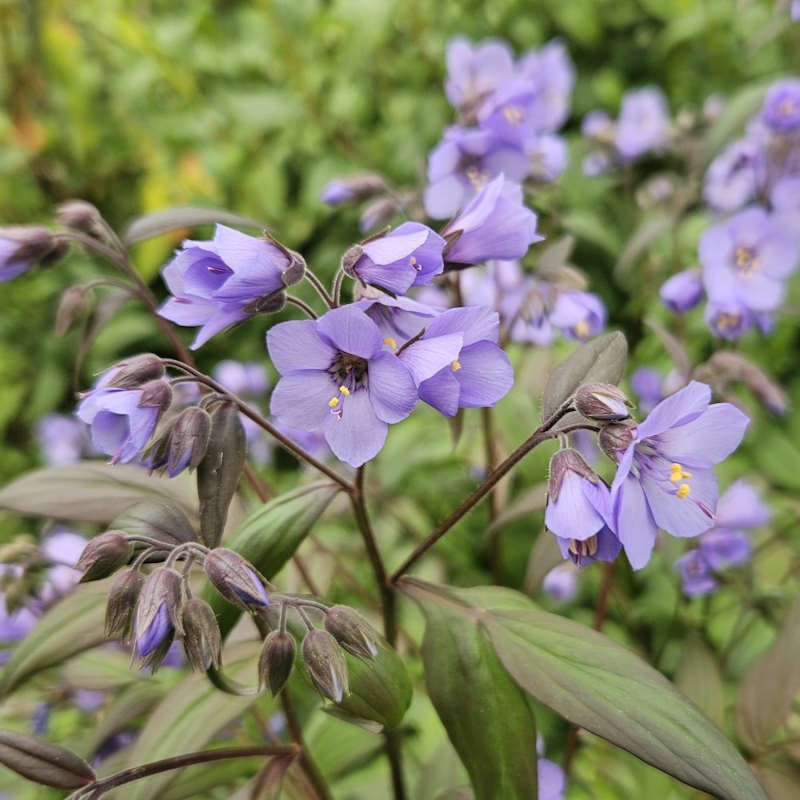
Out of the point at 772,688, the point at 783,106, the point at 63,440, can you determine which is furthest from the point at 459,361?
the point at 63,440

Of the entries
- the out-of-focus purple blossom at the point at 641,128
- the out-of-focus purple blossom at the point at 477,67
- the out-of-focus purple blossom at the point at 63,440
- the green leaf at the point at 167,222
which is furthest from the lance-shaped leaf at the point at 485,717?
the out-of-focus purple blossom at the point at 63,440

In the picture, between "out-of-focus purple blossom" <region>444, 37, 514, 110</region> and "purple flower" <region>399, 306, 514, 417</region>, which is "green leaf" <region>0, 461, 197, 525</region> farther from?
"out-of-focus purple blossom" <region>444, 37, 514, 110</region>

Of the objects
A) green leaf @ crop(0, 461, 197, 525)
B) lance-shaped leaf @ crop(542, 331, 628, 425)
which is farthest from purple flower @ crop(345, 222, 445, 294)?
green leaf @ crop(0, 461, 197, 525)

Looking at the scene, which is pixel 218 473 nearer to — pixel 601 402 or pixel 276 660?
pixel 276 660

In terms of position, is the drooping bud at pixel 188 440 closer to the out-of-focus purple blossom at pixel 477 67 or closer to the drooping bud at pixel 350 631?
the drooping bud at pixel 350 631

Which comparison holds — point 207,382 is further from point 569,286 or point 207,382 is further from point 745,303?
point 745,303

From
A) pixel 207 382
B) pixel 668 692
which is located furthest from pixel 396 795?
pixel 207 382

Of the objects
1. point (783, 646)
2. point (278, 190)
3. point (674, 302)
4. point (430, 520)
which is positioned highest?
point (674, 302)
